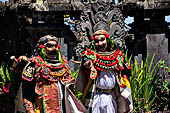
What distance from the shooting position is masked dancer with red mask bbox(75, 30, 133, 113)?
485 centimetres

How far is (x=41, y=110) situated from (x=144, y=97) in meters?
2.45

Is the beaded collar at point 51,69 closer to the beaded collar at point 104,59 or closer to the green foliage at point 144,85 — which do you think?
the beaded collar at point 104,59

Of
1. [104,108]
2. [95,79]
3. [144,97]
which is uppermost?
[95,79]

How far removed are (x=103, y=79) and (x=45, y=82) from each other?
0.88m

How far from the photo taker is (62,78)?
4.86 m

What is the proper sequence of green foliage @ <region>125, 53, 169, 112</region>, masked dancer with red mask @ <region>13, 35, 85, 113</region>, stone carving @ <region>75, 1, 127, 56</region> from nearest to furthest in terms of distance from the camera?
masked dancer with red mask @ <region>13, 35, 85, 113</region> < stone carving @ <region>75, 1, 127, 56</region> < green foliage @ <region>125, 53, 169, 112</region>

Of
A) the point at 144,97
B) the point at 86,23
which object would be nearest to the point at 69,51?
the point at 86,23

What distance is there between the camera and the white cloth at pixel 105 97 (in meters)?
4.84

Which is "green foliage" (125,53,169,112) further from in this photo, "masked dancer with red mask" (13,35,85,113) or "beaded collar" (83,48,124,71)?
"masked dancer with red mask" (13,35,85,113)

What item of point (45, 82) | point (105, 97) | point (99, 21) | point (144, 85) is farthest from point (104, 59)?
point (144, 85)

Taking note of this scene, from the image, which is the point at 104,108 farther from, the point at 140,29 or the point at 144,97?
the point at 140,29

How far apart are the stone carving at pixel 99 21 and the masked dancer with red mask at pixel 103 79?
1193mm

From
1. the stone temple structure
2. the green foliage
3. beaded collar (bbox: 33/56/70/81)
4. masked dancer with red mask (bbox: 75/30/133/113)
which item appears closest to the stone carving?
the stone temple structure

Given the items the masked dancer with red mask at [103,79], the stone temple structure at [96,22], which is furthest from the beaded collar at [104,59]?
the stone temple structure at [96,22]
